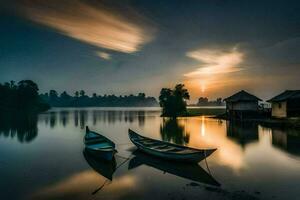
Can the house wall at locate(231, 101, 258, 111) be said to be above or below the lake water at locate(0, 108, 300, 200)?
above

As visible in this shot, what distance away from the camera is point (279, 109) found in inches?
1724

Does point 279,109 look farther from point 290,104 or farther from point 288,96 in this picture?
point 288,96

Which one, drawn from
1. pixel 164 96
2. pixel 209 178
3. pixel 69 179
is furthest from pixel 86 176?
pixel 164 96

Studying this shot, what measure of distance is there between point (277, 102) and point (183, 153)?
1455 inches

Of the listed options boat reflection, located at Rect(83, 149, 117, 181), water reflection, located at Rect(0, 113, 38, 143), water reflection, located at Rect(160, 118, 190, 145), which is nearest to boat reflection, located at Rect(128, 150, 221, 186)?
boat reflection, located at Rect(83, 149, 117, 181)

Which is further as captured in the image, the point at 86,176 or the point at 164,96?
the point at 164,96

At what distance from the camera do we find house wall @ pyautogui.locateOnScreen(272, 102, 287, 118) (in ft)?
138

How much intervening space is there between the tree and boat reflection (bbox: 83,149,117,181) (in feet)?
201

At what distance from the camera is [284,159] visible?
18266 millimetres

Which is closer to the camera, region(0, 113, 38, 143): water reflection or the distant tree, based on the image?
region(0, 113, 38, 143): water reflection

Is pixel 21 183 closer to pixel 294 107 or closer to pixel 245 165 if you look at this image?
pixel 245 165

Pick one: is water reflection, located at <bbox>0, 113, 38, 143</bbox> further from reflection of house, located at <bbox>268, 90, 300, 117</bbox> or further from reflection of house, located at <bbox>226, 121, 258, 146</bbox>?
reflection of house, located at <bbox>268, 90, 300, 117</bbox>

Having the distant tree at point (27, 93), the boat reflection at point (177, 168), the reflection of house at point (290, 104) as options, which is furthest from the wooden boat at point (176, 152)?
the distant tree at point (27, 93)

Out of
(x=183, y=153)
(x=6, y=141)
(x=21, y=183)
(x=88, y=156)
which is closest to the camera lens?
(x=21, y=183)
